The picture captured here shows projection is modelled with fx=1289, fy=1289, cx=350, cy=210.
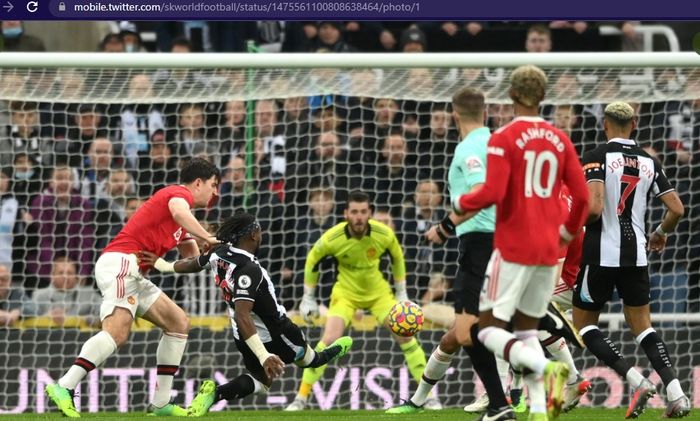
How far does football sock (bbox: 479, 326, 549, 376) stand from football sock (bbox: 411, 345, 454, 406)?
232cm

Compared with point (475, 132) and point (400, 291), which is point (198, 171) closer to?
point (475, 132)

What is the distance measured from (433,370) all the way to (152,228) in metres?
2.47

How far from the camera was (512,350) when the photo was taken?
7133mm

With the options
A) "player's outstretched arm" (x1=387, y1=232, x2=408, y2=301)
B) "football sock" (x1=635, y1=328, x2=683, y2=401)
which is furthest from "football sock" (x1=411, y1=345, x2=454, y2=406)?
"player's outstretched arm" (x1=387, y1=232, x2=408, y2=301)

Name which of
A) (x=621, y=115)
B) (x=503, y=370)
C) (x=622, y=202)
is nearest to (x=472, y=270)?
(x=622, y=202)

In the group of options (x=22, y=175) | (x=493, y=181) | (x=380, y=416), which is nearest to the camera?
(x=493, y=181)

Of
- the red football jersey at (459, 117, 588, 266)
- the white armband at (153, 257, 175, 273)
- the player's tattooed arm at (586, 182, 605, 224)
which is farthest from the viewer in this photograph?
the white armband at (153, 257, 175, 273)

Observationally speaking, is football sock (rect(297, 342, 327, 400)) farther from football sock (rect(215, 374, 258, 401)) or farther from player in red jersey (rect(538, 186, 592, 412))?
player in red jersey (rect(538, 186, 592, 412))

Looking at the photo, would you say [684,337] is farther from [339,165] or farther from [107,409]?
[107,409]

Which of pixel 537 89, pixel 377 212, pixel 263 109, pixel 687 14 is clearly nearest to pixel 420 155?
pixel 377 212

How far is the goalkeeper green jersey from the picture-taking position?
12.8m

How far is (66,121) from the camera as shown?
13945mm

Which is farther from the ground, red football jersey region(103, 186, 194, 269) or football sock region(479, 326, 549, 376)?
red football jersey region(103, 186, 194, 269)

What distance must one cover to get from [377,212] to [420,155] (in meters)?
0.80
